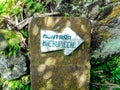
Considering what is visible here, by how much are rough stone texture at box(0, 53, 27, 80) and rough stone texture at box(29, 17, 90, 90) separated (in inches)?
17.4

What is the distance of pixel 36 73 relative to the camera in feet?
16.0

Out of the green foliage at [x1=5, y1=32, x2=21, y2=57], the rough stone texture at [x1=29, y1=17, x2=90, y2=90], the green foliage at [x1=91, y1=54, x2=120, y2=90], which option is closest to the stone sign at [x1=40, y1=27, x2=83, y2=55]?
the rough stone texture at [x1=29, y1=17, x2=90, y2=90]

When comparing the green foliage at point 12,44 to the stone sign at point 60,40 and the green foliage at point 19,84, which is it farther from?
the stone sign at point 60,40

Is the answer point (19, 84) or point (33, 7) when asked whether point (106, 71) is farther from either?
point (33, 7)

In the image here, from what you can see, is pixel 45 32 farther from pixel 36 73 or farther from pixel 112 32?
pixel 112 32

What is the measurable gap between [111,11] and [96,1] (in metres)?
0.41

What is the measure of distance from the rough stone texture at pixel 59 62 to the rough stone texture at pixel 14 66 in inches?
17.4

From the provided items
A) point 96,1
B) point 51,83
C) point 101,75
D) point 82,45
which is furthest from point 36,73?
point 96,1

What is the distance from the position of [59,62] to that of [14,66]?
0.97m

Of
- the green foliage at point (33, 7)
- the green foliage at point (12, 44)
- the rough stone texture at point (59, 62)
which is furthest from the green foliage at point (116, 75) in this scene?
the green foliage at point (33, 7)

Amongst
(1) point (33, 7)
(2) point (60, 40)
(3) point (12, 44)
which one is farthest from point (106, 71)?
(1) point (33, 7)

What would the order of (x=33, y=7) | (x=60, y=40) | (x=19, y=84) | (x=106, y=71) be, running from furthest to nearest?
(x=33, y=7) → (x=106, y=71) → (x=19, y=84) → (x=60, y=40)

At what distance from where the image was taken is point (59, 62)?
4879 mm

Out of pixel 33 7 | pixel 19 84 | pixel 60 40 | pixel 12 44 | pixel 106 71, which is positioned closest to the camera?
pixel 60 40
